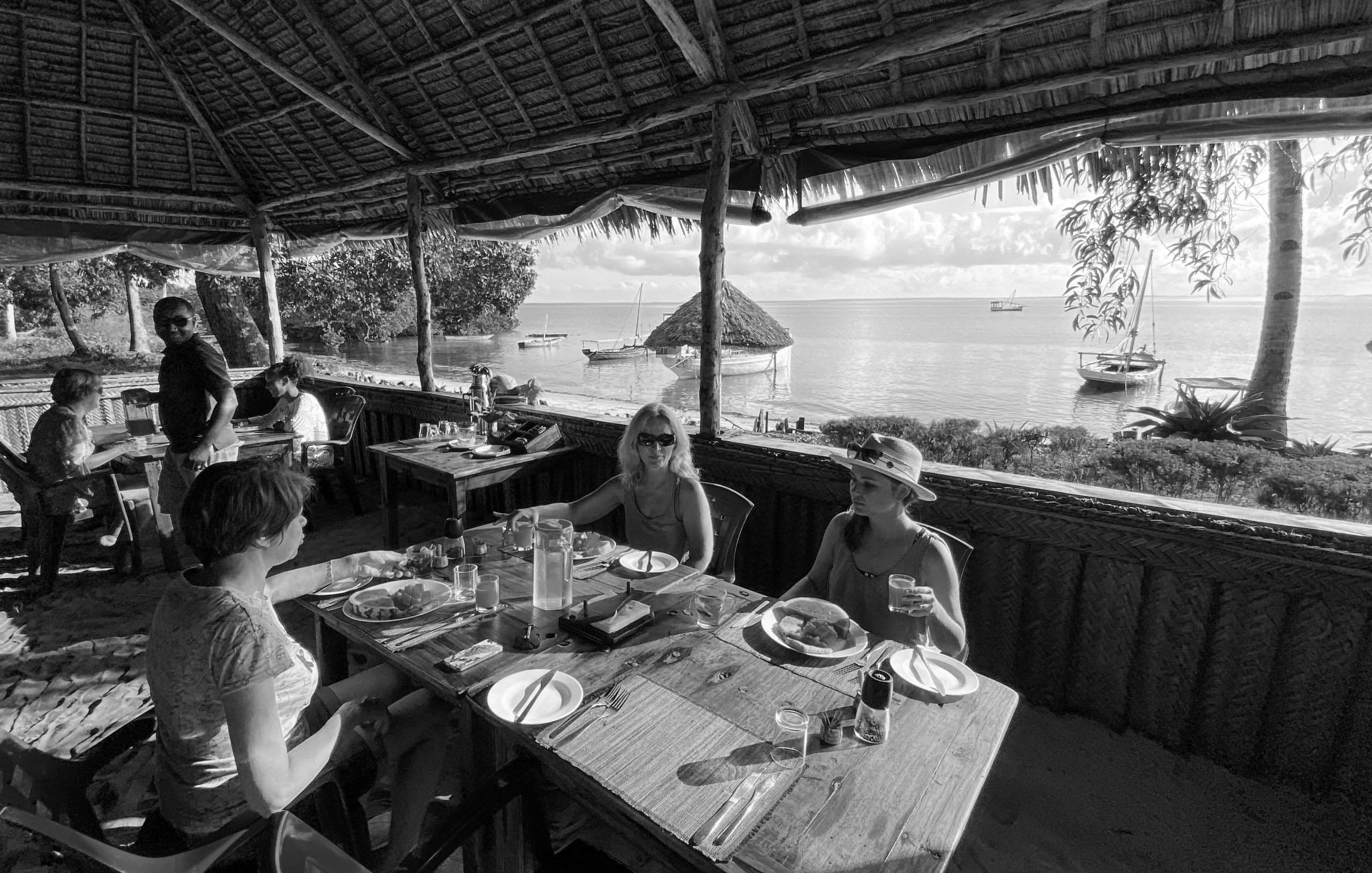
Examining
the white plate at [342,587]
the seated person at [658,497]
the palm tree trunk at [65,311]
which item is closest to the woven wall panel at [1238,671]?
the seated person at [658,497]

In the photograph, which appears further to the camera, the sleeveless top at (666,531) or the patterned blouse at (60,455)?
the patterned blouse at (60,455)

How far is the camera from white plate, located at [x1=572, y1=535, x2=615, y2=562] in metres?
2.53

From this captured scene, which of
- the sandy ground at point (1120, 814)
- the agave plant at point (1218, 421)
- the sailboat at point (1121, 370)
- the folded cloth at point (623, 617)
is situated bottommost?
the sandy ground at point (1120, 814)

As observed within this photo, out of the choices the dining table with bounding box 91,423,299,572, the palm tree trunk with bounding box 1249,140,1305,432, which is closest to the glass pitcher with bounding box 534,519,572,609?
the dining table with bounding box 91,423,299,572

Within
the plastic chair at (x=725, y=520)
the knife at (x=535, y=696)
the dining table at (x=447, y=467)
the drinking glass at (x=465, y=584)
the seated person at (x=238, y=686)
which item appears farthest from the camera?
the dining table at (x=447, y=467)

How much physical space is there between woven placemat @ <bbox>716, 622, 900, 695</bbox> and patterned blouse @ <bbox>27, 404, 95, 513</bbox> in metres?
4.73

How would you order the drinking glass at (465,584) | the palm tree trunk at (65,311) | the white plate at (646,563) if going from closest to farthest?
the drinking glass at (465,584)
the white plate at (646,563)
the palm tree trunk at (65,311)

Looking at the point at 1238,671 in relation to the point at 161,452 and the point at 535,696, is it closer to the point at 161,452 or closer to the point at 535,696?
the point at 535,696

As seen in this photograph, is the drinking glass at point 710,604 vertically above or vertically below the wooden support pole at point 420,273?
below

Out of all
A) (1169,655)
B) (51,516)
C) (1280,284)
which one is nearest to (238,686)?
(1169,655)

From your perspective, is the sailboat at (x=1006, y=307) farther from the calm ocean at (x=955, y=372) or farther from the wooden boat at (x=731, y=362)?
the wooden boat at (x=731, y=362)

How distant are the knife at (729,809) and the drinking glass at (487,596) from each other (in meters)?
1.08

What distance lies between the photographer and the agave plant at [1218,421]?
677 centimetres

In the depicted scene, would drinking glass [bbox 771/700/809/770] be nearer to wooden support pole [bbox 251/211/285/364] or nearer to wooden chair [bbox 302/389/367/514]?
wooden chair [bbox 302/389/367/514]
